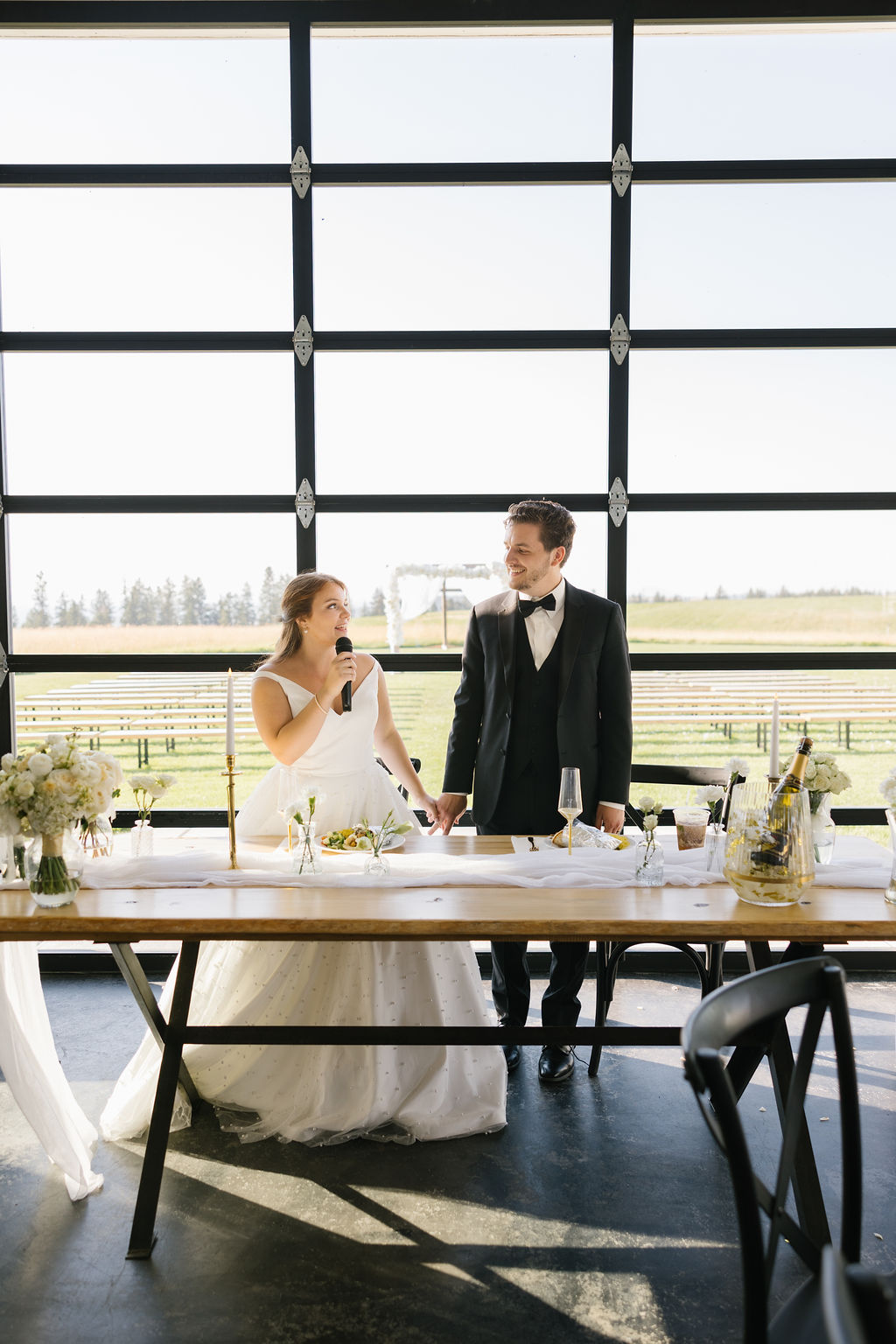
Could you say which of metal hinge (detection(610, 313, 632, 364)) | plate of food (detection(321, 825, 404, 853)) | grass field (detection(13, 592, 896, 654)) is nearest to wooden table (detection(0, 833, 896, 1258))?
plate of food (detection(321, 825, 404, 853))

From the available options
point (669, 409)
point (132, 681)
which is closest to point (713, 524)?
point (669, 409)

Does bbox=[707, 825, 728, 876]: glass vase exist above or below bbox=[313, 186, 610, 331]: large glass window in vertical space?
below

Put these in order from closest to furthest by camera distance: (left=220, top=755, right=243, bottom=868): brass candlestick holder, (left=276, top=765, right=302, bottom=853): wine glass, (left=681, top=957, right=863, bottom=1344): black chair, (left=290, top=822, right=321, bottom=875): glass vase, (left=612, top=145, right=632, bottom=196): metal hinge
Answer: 1. (left=681, top=957, right=863, bottom=1344): black chair
2. (left=220, top=755, right=243, bottom=868): brass candlestick holder
3. (left=290, top=822, right=321, bottom=875): glass vase
4. (left=276, top=765, right=302, bottom=853): wine glass
5. (left=612, top=145, right=632, bottom=196): metal hinge

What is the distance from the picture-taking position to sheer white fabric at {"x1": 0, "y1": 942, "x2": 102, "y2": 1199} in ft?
7.86

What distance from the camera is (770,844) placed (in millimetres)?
2166

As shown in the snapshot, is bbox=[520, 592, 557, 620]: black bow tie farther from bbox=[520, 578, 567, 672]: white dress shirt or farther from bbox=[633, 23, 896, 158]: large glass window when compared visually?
bbox=[633, 23, 896, 158]: large glass window

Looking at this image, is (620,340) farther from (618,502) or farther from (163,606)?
(163,606)

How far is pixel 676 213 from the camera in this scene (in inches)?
156

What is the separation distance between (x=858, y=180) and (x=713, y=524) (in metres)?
1.55

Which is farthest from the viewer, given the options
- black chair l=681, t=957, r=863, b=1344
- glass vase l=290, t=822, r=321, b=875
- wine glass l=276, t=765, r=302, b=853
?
wine glass l=276, t=765, r=302, b=853

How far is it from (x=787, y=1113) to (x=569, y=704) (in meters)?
1.85

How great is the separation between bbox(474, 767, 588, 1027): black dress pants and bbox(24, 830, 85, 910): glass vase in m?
1.47

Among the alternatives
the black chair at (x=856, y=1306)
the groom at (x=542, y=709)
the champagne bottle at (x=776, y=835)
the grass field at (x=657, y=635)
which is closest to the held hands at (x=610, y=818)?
the groom at (x=542, y=709)

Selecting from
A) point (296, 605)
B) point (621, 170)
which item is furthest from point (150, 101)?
point (296, 605)
